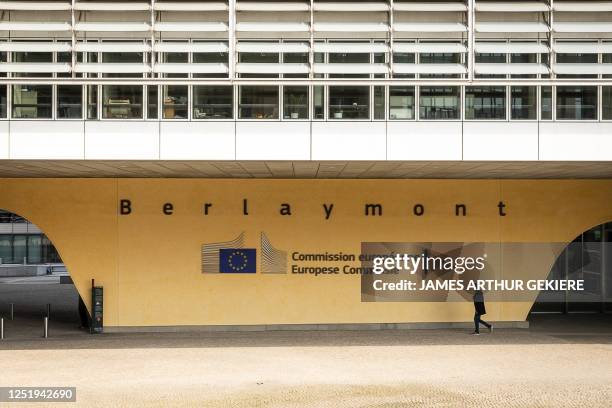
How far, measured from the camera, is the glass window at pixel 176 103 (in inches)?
657

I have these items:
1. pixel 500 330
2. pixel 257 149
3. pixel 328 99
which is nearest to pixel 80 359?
pixel 257 149

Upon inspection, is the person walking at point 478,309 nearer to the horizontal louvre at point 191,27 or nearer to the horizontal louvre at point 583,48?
the horizontal louvre at point 583,48

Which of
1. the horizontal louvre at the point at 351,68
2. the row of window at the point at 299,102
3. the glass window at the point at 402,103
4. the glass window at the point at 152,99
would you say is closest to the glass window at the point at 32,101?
the row of window at the point at 299,102

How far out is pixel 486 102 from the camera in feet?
57.2

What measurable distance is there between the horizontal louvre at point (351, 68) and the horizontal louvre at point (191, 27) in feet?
7.97

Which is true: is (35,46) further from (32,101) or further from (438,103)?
(438,103)

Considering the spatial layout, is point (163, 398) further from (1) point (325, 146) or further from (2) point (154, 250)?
(2) point (154, 250)

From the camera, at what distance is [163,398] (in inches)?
475

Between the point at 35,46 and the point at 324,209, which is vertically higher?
the point at 35,46

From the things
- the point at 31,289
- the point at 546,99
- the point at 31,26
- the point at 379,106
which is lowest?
the point at 31,289

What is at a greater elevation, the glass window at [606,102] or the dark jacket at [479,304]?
the glass window at [606,102]

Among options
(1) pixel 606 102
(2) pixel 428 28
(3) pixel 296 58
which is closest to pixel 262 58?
(3) pixel 296 58

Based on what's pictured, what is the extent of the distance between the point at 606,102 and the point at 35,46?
13.8 metres

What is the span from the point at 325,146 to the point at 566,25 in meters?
6.30
